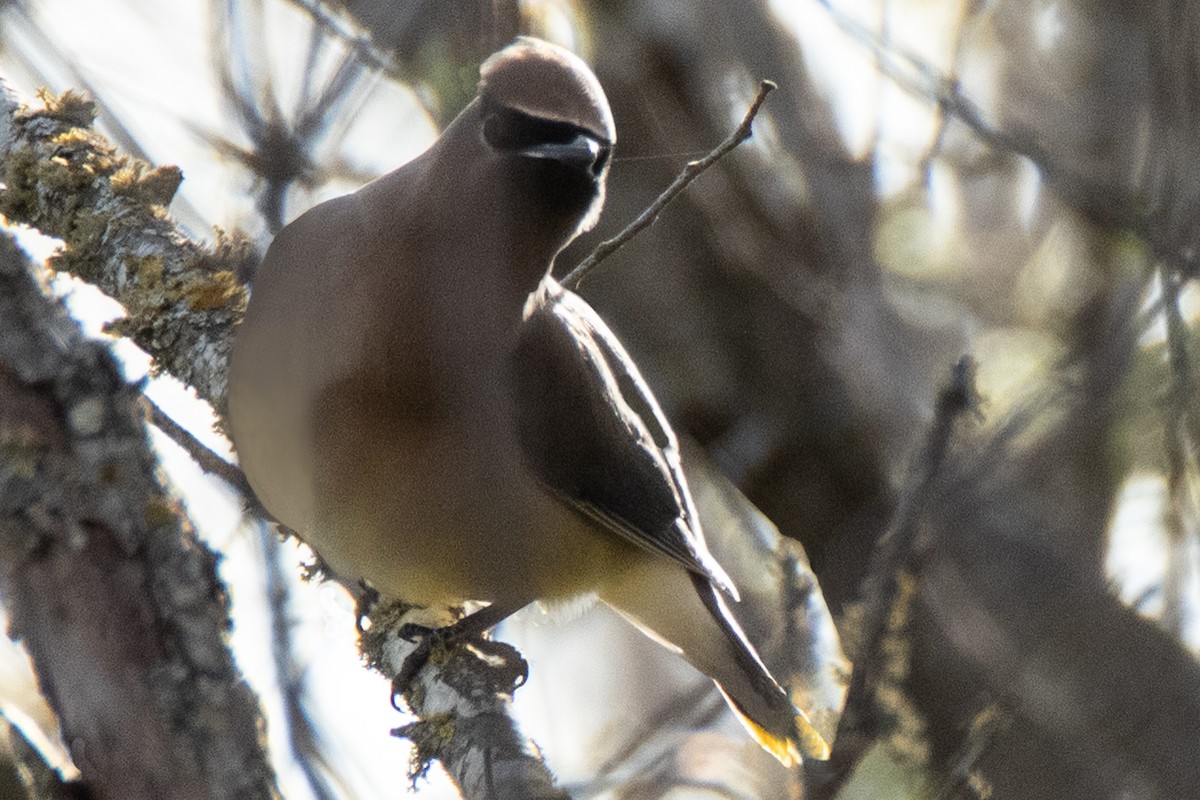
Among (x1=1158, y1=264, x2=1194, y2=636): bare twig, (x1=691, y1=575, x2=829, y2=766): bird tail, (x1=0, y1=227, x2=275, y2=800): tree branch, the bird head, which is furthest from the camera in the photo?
(x1=1158, y1=264, x2=1194, y2=636): bare twig

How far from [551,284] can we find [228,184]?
77 cm

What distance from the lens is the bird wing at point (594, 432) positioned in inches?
129

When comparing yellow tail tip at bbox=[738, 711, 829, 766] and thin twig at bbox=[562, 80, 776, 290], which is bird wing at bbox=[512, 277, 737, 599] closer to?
thin twig at bbox=[562, 80, 776, 290]

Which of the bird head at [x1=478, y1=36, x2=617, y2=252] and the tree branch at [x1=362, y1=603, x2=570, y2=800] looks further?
the bird head at [x1=478, y1=36, x2=617, y2=252]

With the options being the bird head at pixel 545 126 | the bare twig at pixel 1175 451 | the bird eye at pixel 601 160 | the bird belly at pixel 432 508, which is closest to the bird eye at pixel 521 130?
the bird head at pixel 545 126

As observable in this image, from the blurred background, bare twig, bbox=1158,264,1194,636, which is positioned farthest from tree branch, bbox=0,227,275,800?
bare twig, bbox=1158,264,1194,636

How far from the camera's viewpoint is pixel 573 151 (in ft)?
9.32

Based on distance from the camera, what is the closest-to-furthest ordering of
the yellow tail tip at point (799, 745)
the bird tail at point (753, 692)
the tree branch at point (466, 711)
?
the yellow tail tip at point (799, 745) < the tree branch at point (466, 711) < the bird tail at point (753, 692)

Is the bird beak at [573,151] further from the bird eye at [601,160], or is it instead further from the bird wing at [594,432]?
the bird wing at [594,432]

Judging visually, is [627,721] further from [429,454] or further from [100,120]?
[100,120]

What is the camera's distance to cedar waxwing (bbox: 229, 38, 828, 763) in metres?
2.92

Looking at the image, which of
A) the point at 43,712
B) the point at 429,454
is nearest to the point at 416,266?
the point at 429,454

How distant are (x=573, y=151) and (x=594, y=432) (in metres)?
0.91

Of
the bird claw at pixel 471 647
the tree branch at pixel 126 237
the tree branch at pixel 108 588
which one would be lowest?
the tree branch at pixel 108 588
